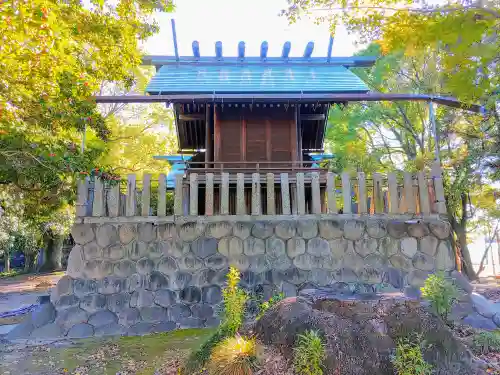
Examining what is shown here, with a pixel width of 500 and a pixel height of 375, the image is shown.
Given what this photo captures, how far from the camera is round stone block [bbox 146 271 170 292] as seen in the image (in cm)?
755

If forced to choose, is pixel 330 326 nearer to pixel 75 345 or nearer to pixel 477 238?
pixel 75 345

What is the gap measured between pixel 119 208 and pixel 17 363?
130 inches

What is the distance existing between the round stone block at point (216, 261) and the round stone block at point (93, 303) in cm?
225

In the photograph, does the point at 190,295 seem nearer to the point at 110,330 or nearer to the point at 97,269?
the point at 110,330

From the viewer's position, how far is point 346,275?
764cm

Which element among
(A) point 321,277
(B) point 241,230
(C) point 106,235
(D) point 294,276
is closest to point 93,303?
(C) point 106,235

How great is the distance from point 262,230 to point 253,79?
5201 mm

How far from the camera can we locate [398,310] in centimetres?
430

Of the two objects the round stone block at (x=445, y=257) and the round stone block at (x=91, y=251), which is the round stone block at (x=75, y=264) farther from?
the round stone block at (x=445, y=257)

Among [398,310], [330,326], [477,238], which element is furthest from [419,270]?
[477,238]

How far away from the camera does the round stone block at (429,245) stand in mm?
7707

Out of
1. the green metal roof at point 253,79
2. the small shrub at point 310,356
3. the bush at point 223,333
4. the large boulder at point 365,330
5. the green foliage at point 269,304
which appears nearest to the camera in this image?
the small shrub at point 310,356

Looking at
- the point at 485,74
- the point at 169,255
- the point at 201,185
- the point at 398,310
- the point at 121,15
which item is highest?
the point at 121,15

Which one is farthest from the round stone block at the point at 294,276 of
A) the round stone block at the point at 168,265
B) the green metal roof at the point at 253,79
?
the green metal roof at the point at 253,79
